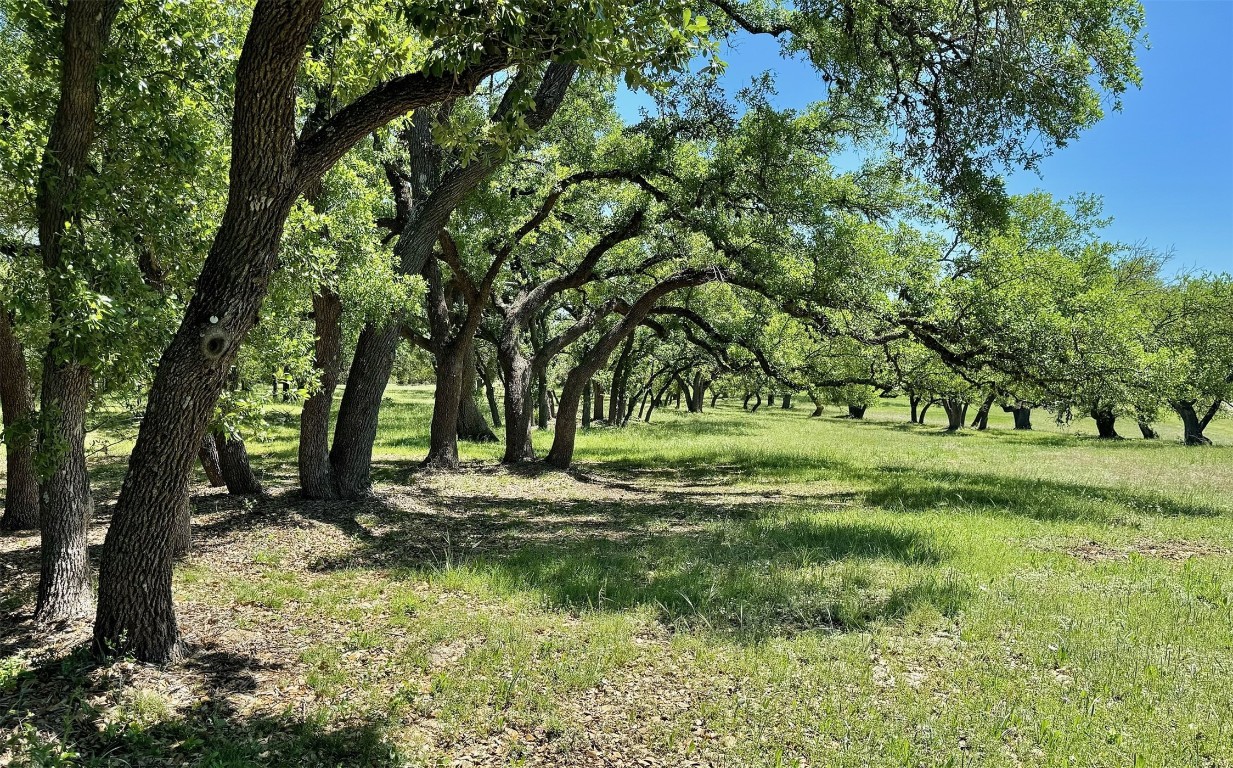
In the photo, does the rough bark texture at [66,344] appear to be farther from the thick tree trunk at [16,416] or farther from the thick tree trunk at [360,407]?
the thick tree trunk at [360,407]

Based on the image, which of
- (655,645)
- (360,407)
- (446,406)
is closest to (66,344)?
(655,645)

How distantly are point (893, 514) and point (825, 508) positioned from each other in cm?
118

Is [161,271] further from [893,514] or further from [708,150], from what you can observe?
[893,514]

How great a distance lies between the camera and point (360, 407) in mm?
10516

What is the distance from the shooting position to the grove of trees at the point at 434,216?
4.14 metres

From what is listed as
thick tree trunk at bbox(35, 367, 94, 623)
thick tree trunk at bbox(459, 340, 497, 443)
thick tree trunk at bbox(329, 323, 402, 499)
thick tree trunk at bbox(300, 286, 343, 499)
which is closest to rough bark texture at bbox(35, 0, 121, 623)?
thick tree trunk at bbox(35, 367, 94, 623)

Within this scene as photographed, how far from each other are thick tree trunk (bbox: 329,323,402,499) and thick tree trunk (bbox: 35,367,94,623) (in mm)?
5071

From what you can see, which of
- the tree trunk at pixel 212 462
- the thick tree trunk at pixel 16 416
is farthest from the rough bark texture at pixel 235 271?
the tree trunk at pixel 212 462

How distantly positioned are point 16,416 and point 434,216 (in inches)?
201

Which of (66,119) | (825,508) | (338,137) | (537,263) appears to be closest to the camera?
(338,137)

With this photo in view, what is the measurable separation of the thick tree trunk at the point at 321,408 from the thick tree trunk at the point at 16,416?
10.1 ft

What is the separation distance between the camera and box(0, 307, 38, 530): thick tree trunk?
8.04 m

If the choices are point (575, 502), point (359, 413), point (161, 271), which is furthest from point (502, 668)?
point (575, 502)

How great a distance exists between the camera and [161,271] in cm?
699
